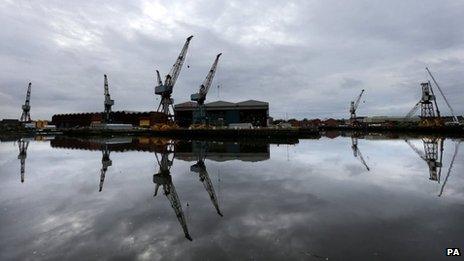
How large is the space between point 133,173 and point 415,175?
20.4 metres

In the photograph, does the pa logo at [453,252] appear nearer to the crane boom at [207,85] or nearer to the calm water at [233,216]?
the calm water at [233,216]

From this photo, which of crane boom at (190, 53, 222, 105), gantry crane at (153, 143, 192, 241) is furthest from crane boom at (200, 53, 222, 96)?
gantry crane at (153, 143, 192, 241)

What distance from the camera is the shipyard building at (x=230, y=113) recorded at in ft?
347

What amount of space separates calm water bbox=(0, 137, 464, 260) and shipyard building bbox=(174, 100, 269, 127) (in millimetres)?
83580

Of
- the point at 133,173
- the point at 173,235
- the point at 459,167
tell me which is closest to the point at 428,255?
the point at 173,235

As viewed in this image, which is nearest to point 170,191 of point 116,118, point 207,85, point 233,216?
point 233,216

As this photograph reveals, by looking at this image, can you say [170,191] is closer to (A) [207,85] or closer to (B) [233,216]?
(B) [233,216]

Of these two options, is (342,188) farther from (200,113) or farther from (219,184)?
(200,113)

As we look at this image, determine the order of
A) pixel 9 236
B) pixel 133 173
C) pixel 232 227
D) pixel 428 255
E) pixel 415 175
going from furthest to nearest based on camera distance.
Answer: pixel 133 173 → pixel 415 175 → pixel 232 227 → pixel 9 236 → pixel 428 255

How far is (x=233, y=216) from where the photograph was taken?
11859 millimetres

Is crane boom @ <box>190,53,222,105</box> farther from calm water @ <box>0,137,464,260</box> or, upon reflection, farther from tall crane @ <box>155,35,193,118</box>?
calm water @ <box>0,137,464,260</box>

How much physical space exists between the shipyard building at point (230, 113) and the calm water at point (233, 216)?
83580mm

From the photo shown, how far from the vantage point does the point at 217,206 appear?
13.3 metres

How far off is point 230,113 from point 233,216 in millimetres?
97453
